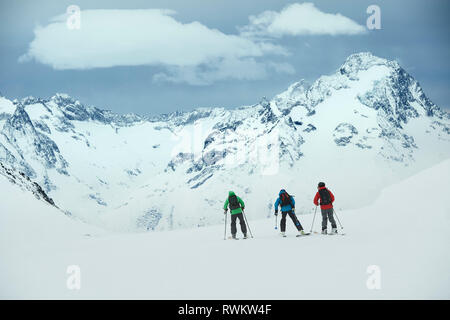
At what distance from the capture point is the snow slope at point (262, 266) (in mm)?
11172

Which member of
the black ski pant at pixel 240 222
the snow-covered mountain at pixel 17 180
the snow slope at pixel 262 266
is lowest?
the snow slope at pixel 262 266

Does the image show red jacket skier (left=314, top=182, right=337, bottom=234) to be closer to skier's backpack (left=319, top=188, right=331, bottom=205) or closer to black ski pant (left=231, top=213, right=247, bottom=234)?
skier's backpack (left=319, top=188, right=331, bottom=205)


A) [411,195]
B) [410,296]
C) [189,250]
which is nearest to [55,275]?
[189,250]

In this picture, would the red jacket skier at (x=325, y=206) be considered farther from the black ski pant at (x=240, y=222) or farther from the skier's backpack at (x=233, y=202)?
the skier's backpack at (x=233, y=202)

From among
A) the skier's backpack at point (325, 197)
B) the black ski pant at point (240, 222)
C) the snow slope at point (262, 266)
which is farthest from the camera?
the black ski pant at point (240, 222)

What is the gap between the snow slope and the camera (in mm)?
11172

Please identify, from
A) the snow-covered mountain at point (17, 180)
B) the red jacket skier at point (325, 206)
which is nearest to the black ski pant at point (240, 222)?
the red jacket skier at point (325, 206)

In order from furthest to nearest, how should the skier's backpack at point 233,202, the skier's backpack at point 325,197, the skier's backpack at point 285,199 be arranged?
the skier's backpack at point 233,202 < the skier's backpack at point 285,199 < the skier's backpack at point 325,197

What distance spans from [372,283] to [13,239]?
20021 mm

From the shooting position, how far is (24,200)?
33562 millimetres

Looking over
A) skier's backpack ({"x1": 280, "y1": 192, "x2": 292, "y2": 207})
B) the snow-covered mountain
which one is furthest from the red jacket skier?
the snow-covered mountain

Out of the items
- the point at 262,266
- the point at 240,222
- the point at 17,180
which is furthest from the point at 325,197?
the point at 17,180
